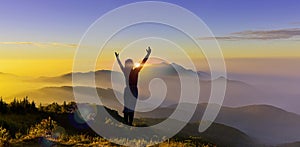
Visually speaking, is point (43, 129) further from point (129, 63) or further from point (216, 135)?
point (216, 135)

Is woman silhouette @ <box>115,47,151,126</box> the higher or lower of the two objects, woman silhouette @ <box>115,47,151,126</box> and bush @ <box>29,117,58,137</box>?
the higher

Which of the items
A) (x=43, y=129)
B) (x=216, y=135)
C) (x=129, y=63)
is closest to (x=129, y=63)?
(x=129, y=63)

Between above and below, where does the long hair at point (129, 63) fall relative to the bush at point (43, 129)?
above

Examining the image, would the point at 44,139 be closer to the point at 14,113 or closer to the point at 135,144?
the point at 135,144

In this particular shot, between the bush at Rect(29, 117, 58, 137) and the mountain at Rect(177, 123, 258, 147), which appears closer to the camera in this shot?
the bush at Rect(29, 117, 58, 137)

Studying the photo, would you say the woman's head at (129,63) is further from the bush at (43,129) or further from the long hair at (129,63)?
the bush at (43,129)

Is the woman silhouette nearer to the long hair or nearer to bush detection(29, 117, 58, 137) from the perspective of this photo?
the long hair

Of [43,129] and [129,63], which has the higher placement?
[129,63]

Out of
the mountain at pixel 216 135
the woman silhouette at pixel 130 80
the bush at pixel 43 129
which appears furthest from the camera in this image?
the mountain at pixel 216 135

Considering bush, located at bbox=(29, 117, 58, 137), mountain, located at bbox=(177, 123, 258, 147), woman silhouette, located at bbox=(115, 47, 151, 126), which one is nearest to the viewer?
bush, located at bbox=(29, 117, 58, 137)

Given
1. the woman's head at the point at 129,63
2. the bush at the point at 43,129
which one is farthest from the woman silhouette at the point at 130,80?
the bush at the point at 43,129

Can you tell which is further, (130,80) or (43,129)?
(43,129)

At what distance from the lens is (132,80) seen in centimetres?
1730

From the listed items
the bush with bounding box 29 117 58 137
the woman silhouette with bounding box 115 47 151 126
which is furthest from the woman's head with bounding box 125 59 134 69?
the bush with bounding box 29 117 58 137
